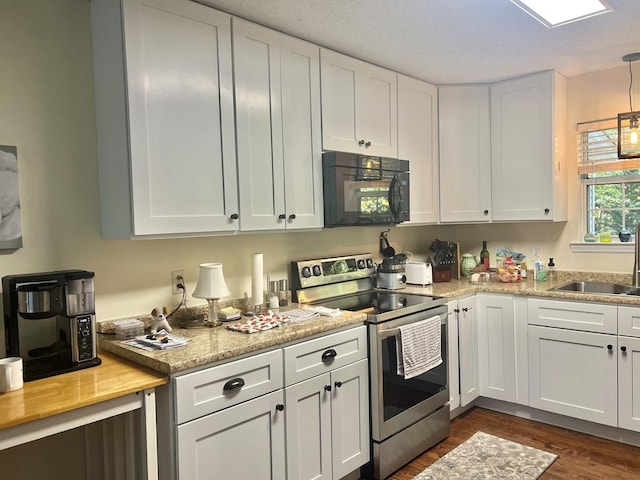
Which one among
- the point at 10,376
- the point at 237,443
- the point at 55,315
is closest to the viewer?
the point at 10,376

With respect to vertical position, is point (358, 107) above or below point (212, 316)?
above

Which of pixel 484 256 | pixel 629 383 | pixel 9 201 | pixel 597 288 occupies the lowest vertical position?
pixel 629 383

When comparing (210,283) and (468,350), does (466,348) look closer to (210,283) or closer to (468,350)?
(468,350)

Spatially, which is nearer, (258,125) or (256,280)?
(258,125)

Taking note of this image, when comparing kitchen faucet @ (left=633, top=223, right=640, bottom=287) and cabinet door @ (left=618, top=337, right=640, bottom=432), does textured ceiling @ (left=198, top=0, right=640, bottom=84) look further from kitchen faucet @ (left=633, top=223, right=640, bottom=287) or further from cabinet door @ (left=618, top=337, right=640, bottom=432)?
cabinet door @ (left=618, top=337, right=640, bottom=432)

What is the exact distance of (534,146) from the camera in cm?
338

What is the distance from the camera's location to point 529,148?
3.41m

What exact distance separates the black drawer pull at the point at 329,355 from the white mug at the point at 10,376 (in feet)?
3.98

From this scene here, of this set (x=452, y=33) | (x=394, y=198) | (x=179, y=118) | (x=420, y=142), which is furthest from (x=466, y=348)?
(x=179, y=118)

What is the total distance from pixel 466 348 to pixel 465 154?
1475mm

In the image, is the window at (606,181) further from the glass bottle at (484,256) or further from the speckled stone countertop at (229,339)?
the speckled stone countertop at (229,339)

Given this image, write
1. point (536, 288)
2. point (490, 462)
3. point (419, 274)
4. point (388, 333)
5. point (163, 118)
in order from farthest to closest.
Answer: point (419, 274) → point (536, 288) → point (490, 462) → point (388, 333) → point (163, 118)

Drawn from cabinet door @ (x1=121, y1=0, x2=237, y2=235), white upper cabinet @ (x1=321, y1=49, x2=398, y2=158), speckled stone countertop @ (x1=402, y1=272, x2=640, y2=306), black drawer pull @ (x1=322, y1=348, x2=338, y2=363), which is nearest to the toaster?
speckled stone countertop @ (x1=402, y1=272, x2=640, y2=306)

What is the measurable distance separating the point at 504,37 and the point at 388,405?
2125 mm
